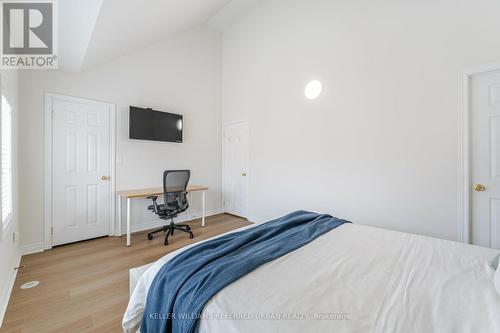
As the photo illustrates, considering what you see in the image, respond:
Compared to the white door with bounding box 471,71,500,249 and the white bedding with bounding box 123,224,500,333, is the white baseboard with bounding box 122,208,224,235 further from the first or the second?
the white door with bounding box 471,71,500,249

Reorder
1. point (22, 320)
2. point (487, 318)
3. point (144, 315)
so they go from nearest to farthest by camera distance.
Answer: point (487, 318), point (144, 315), point (22, 320)

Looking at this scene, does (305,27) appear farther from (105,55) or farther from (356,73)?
(105,55)

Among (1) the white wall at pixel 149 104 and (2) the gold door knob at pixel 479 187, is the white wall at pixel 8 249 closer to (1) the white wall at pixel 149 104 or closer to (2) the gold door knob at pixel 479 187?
(1) the white wall at pixel 149 104

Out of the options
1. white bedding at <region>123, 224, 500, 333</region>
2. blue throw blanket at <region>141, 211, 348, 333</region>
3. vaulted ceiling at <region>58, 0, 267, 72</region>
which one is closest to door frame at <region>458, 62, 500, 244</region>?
white bedding at <region>123, 224, 500, 333</region>

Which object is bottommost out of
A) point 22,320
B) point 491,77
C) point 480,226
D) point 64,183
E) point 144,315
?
point 22,320

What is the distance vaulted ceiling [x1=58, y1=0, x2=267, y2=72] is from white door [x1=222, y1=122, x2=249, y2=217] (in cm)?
204

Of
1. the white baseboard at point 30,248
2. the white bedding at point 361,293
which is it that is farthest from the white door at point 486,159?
the white baseboard at point 30,248

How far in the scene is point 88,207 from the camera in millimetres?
3230

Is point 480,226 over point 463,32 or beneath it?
beneath

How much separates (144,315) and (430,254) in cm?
170

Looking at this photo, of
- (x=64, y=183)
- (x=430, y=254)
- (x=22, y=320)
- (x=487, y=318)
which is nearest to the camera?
(x=487, y=318)

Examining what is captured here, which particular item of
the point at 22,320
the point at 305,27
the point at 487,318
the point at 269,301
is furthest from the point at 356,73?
the point at 22,320

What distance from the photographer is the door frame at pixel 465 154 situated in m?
2.13

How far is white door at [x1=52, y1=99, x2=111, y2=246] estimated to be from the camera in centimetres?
299
